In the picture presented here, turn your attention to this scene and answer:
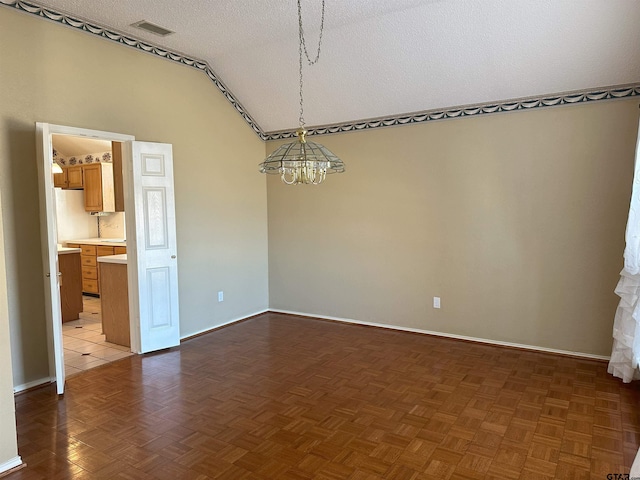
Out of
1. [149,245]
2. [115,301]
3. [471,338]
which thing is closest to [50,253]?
[149,245]

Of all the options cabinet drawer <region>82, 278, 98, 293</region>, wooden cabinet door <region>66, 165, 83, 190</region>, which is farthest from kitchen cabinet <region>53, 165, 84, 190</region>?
cabinet drawer <region>82, 278, 98, 293</region>

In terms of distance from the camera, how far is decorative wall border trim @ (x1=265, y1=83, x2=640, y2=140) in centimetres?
349

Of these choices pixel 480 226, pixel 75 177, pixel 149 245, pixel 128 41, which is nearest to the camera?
pixel 128 41

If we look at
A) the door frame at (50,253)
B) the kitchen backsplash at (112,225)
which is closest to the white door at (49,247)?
the door frame at (50,253)

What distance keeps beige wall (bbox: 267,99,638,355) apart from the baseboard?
335 cm

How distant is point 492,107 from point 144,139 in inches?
127

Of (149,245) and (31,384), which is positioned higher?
(149,245)

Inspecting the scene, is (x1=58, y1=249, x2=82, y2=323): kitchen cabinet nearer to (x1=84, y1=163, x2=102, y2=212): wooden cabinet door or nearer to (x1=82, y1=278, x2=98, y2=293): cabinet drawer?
(x1=82, y1=278, x2=98, y2=293): cabinet drawer

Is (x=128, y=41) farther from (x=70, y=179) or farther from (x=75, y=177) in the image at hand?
(x=70, y=179)

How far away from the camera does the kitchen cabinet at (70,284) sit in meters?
4.99

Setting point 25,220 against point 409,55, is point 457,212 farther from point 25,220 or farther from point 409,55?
point 25,220

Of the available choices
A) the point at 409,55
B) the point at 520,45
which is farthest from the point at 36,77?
the point at 520,45

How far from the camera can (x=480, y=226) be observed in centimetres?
410

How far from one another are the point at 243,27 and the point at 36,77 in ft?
5.35
